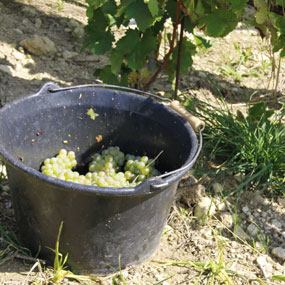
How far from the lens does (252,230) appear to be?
2812mm

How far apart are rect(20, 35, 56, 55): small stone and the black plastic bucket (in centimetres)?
158

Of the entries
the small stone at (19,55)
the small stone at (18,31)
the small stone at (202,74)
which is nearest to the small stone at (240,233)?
the small stone at (202,74)

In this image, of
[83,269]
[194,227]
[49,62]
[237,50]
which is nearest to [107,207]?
[83,269]

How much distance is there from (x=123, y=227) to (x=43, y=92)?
2.76ft

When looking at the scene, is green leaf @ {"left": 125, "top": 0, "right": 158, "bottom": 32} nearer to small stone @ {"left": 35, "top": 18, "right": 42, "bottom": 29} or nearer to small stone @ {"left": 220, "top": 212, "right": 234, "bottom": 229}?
small stone @ {"left": 220, "top": 212, "right": 234, "bottom": 229}

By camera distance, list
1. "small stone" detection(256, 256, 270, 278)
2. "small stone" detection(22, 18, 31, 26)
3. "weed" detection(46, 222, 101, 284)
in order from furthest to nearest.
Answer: "small stone" detection(22, 18, 31, 26) < "small stone" detection(256, 256, 270, 278) < "weed" detection(46, 222, 101, 284)

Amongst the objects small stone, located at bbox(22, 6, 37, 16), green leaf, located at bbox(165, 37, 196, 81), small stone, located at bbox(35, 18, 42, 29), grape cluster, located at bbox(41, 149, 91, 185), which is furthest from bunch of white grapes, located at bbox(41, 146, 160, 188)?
small stone, located at bbox(22, 6, 37, 16)

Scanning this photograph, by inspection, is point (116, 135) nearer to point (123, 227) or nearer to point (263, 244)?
point (123, 227)

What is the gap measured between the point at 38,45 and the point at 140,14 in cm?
155

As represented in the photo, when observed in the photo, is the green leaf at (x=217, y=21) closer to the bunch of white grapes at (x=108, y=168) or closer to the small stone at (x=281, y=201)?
the bunch of white grapes at (x=108, y=168)

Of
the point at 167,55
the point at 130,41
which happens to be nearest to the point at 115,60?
the point at 130,41

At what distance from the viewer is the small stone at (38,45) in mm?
4098

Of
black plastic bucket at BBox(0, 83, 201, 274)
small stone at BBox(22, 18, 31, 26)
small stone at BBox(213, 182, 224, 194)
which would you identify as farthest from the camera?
small stone at BBox(22, 18, 31, 26)

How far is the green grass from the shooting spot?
3.03 m
